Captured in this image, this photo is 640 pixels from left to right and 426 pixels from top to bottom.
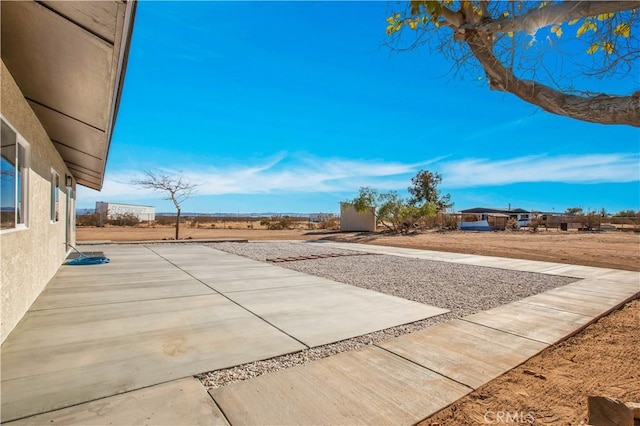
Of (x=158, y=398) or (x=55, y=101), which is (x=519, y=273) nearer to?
(x=158, y=398)

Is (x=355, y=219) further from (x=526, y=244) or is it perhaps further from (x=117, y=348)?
(x=117, y=348)

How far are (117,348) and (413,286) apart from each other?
523 centimetres

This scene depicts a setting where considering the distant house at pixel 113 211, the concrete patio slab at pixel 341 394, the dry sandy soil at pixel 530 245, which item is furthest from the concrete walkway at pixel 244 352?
the distant house at pixel 113 211

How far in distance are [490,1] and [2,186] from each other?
17.4 feet

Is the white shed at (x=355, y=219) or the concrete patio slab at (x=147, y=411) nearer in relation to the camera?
the concrete patio slab at (x=147, y=411)

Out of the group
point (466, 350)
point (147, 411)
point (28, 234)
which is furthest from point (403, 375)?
point (28, 234)

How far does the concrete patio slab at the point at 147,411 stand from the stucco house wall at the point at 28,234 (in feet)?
6.29

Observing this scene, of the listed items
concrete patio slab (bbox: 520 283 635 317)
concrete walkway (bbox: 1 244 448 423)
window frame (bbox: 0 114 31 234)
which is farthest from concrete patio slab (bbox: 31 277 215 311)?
concrete patio slab (bbox: 520 283 635 317)

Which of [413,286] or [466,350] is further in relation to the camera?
[413,286]

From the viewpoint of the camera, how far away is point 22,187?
4.15 m

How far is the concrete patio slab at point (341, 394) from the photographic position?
7.20 ft

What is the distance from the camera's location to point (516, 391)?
2625 millimetres

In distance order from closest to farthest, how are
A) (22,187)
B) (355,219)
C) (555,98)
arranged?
(555,98), (22,187), (355,219)

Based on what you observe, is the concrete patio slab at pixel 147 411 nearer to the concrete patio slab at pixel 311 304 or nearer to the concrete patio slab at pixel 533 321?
the concrete patio slab at pixel 311 304
